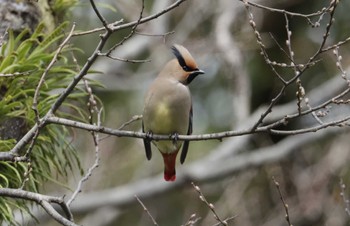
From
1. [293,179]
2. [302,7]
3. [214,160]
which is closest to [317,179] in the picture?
[293,179]

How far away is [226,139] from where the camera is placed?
884 centimetres

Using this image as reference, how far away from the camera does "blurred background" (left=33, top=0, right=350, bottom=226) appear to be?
798 cm

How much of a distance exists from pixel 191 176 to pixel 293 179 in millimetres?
1805

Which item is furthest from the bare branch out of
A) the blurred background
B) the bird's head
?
the blurred background

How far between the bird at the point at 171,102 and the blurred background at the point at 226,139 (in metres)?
2.28

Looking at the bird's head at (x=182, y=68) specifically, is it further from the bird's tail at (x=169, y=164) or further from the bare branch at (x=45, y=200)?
the bare branch at (x=45, y=200)

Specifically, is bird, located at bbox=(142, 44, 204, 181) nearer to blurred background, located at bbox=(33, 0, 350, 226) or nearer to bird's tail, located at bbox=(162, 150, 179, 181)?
bird's tail, located at bbox=(162, 150, 179, 181)

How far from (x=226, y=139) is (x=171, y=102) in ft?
12.3

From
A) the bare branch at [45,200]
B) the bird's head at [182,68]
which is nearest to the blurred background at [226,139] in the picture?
the bird's head at [182,68]

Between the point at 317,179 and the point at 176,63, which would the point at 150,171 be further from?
the point at 176,63

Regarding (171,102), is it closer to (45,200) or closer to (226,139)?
(45,200)

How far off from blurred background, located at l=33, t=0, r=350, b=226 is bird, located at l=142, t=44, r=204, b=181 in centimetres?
228

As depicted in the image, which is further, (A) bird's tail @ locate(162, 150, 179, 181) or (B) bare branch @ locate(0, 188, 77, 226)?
(A) bird's tail @ locate(162, 150, 179, 181)

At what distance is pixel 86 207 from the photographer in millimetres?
7938
